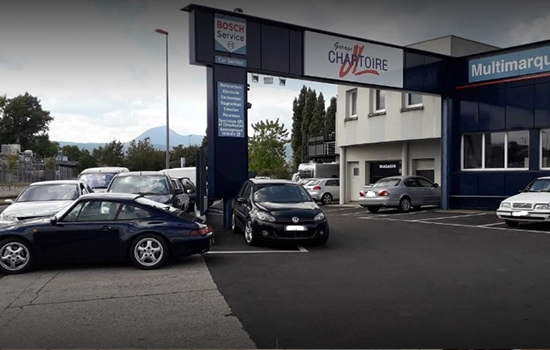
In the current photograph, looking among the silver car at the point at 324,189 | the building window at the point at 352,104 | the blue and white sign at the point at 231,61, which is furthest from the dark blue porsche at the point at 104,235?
the silver car at the point at 324,189

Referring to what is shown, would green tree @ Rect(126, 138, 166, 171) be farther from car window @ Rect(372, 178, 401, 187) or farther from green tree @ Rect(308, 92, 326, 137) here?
car window @ Rect(372, 178, 401, 187)

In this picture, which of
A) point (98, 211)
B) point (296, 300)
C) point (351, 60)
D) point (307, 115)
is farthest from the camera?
point (307, 115)

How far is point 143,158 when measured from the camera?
2591 inches

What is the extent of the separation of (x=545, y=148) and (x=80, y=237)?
1710 cm

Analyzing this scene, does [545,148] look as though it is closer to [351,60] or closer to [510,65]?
[510,65]

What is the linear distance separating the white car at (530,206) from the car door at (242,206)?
7.68 m

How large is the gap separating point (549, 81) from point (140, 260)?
54.7ft

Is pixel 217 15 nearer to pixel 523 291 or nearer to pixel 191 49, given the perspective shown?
pixel 191 49

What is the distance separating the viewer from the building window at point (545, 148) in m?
18.6

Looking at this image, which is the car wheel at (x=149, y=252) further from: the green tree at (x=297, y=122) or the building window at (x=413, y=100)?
the green tree at (x=297, y=122)

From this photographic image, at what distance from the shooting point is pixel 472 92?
2092cm

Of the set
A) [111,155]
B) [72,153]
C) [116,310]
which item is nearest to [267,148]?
[111,155]

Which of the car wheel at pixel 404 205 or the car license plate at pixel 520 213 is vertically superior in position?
the car license plate at pixel 520 213

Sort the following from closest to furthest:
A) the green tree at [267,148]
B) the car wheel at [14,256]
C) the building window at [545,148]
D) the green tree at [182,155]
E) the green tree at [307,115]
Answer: the car wheel at [14,256] → the building window at [545,148] → the green tree at [267,148] → the green tree at [307,115] → the green tree at [182,155]
